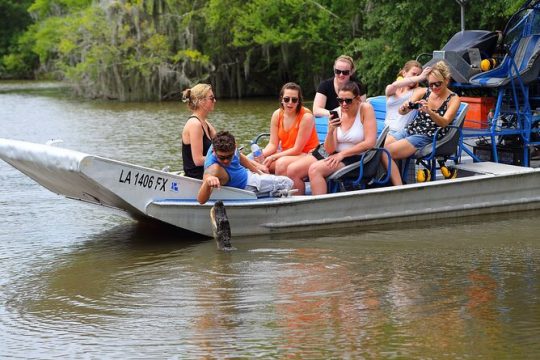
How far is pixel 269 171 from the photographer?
1088cm

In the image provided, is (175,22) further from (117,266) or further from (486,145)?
(117,266)

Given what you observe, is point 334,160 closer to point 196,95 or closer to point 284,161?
point 284,161

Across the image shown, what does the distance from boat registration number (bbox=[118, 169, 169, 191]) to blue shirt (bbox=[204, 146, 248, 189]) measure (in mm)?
428

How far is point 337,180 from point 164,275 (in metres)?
2.32

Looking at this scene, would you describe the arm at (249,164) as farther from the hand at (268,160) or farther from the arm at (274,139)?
the arm at (274,139)

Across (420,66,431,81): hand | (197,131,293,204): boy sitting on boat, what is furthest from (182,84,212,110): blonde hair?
(420,66,431,81): hand

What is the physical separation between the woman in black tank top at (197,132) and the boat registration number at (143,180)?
14.8 inches

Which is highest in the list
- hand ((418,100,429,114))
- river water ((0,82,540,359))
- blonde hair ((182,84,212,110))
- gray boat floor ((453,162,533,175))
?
blonde hair ((182,84,212,110))

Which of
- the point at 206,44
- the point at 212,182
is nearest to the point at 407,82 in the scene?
the point at 212,182

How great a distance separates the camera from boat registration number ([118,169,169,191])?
974cm

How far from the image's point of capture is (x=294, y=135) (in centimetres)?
1081

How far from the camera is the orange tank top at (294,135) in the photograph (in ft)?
35.3


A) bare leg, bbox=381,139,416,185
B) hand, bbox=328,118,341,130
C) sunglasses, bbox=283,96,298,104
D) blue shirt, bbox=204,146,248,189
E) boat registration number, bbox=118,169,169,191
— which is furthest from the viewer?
bare leg, bbox=381,139,416,185

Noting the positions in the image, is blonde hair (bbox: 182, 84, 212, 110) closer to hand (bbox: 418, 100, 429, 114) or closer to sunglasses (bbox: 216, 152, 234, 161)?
sunglasses (bbox: 216, 152, 234, 161)
